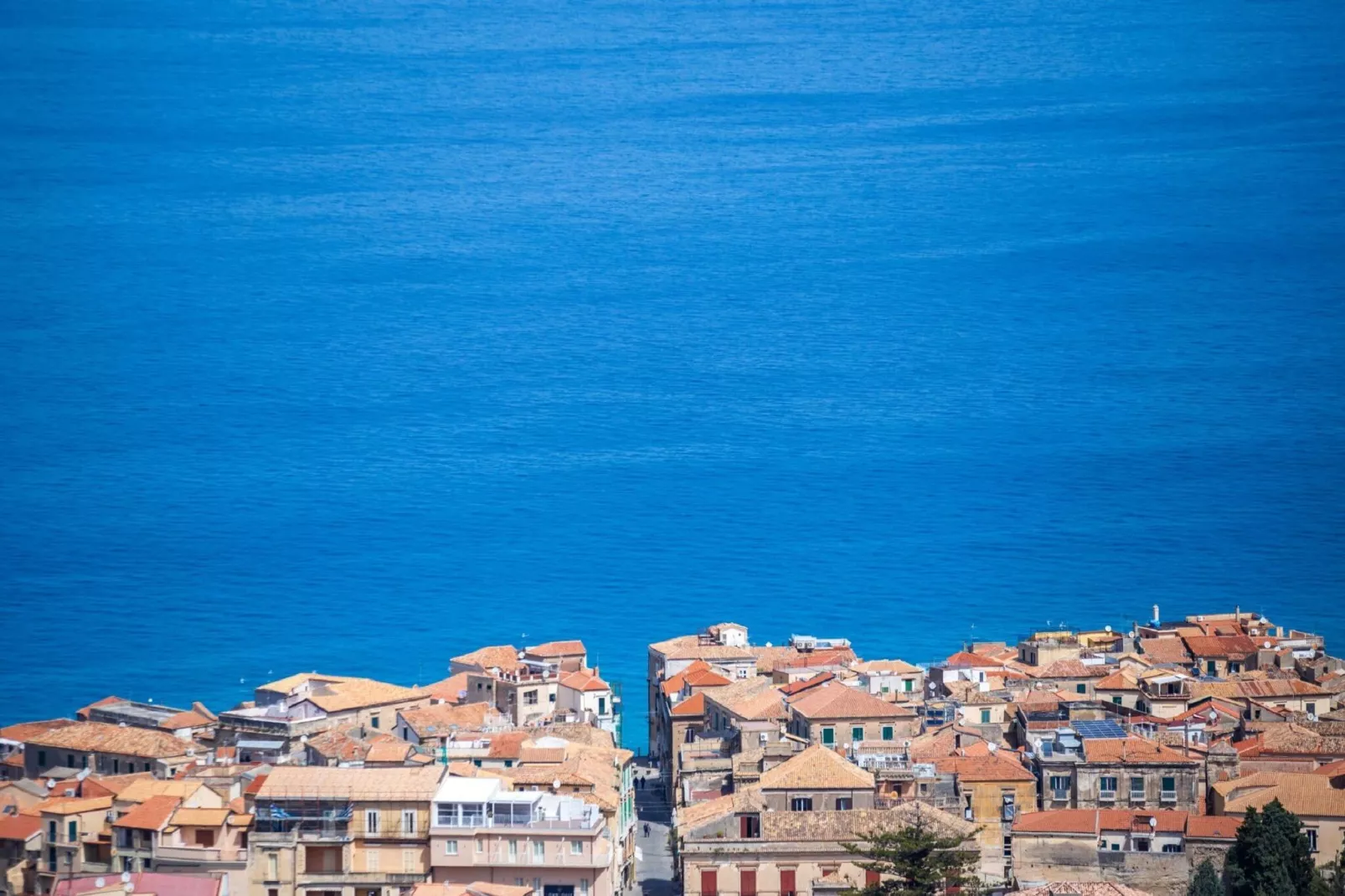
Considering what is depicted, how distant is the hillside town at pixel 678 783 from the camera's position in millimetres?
40562

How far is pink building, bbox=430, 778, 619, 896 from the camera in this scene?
4044 cm

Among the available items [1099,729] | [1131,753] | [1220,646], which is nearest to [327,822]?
[1131,753]

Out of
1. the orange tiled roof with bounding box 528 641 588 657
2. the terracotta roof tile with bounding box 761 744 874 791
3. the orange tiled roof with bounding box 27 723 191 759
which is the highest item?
the orange tiled roof with bounding box 528 641 588 657

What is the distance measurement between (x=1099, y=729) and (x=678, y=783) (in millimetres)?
6822

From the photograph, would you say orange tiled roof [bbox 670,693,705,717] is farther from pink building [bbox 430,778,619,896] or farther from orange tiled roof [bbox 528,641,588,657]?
pink building [bbox 430,778,619,896]

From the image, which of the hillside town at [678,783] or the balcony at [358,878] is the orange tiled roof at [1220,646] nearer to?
the hillside town at [678,783]

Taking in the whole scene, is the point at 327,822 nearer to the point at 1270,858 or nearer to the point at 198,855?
the point at 198,855

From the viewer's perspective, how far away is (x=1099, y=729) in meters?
46.4

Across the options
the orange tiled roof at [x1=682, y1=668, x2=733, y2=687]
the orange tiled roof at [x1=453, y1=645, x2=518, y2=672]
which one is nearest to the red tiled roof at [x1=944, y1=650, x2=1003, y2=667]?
the orange tiled roof at [x1=682, y1=668, x2=733, y2=687]

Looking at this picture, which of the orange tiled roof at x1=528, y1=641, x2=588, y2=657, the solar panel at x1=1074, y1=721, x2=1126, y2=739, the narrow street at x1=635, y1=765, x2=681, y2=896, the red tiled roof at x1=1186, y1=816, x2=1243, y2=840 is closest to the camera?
the red tiled roof at x1=1186, y1=816, x2=1243, y2=840

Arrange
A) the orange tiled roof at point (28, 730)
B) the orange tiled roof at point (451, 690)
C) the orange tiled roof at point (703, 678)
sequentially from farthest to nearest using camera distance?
the orange tiled roof at point (451, 690) < the orange tiled roof at point (703, 678) < the orange tiled roof at point (28, 730)

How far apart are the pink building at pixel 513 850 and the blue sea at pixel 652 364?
2449 centimetres

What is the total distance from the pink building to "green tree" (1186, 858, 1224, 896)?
8.16m

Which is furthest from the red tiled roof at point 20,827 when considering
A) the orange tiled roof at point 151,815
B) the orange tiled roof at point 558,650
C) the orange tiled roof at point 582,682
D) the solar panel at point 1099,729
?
the solar panel at point 1099,729
